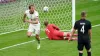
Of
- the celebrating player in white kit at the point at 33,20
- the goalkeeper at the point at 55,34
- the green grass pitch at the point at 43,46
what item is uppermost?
the celebrating player in white kit at the point at 33,20

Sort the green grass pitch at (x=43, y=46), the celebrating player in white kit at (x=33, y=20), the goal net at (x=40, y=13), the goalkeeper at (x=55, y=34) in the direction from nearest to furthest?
the green grass pitch at (x=43, y=46)
the celebrating player in white kit at (x=33, y=20)
the goalkeeper at (x=55, y=34)
the goal net at (x=40, y=13)

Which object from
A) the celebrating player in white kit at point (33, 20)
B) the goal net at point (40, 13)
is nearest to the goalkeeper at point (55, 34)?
the celebrating player in white kit at point (33, 20)

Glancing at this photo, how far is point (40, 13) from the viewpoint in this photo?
23641mm

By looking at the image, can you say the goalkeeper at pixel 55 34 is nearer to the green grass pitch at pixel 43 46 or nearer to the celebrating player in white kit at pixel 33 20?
the green grass pitch at pixel 43 46

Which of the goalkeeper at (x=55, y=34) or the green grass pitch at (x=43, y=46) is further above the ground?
the goalkeeper at (x=55, y=34)

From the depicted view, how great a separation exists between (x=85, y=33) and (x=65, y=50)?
3.38m

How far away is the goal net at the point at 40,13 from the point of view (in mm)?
22562

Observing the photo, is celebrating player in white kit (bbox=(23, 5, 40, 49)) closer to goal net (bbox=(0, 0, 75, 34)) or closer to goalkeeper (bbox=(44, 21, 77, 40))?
goalkeeper (bbox=(44, 21, 77, 40))

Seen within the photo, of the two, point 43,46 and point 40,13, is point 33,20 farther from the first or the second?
point 40,13

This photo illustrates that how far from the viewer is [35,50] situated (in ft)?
58.5

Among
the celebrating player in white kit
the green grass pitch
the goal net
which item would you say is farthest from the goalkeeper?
the goal net

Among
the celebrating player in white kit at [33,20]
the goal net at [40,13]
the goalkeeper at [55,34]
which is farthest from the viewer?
the goal net at [40,13]

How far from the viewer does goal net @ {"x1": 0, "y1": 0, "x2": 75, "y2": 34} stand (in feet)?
74.0

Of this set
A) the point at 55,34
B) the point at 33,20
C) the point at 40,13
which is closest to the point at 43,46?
the point at 55,34
